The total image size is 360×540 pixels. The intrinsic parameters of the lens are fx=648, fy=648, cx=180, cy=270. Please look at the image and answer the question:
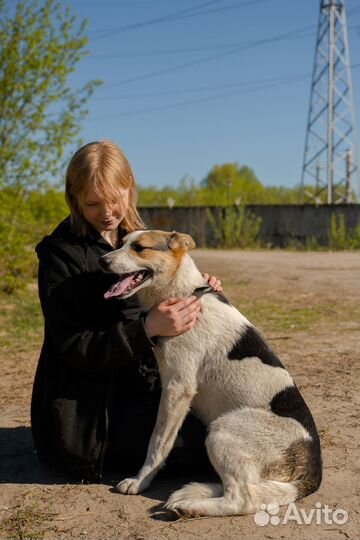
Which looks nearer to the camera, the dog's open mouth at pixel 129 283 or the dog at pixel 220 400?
the dog at pixel 220 400

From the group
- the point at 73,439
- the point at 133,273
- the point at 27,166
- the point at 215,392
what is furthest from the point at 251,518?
the point at 27,166

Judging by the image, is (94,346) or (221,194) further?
(221,194)

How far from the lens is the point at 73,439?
3596 mm

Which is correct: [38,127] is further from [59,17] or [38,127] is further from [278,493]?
[278,493]

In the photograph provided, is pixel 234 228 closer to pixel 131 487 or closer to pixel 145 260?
pixel 145 260

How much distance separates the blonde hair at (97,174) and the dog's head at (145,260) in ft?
1.16

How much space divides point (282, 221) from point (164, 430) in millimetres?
18787

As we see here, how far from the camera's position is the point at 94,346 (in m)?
3.47

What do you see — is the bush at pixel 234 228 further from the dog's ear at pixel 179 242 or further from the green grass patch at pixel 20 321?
the dog's ear at pixel 179 242

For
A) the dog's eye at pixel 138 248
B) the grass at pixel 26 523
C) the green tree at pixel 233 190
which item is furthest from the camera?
the green tree at pixel 233 190

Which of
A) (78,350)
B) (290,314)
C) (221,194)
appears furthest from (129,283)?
(221,194)

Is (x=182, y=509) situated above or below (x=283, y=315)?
below

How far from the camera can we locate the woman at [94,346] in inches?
137

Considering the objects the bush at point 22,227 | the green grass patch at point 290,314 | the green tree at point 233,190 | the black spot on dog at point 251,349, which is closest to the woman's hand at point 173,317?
the black spot on dog at point 251,349
